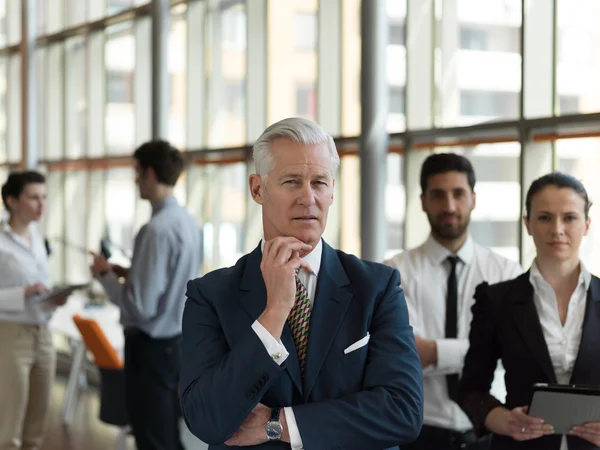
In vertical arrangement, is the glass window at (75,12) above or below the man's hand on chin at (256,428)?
above

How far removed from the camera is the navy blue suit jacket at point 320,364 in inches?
72.2

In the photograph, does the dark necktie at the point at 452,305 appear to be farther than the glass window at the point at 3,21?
No

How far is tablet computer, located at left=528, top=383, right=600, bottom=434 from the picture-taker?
7.84ft

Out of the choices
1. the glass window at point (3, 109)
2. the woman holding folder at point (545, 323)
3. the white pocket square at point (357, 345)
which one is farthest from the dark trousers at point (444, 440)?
the glass window at point (3, 109)

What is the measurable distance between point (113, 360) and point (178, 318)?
1.18 metres

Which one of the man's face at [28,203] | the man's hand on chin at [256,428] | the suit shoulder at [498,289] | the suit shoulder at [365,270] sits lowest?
the man's hand on chin at [256,428]

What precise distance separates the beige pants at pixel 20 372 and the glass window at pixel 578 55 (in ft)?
11.3

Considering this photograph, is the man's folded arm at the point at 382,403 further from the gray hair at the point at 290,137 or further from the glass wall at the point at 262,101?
the glass wall at the point at 262,101

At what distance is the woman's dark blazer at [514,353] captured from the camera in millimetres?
2600

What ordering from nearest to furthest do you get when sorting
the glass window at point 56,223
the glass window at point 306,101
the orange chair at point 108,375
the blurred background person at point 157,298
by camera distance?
the blurred background person at point 157,298 < the orange chair at point 108,375 < the glass window at point 306,101 < the glass window at point 56,223

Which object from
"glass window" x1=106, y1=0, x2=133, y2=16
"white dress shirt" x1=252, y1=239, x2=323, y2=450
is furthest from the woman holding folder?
"glass window" x1=106, y1=0, x2=133, y2=16

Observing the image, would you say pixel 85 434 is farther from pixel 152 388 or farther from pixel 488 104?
pixel 488 104

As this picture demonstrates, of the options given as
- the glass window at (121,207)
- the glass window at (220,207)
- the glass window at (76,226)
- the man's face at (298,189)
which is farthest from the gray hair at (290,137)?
the glass window at (76,226)

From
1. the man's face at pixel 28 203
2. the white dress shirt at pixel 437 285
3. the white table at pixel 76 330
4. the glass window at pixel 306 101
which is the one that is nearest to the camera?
the white dress shirt at pixel 437 285
